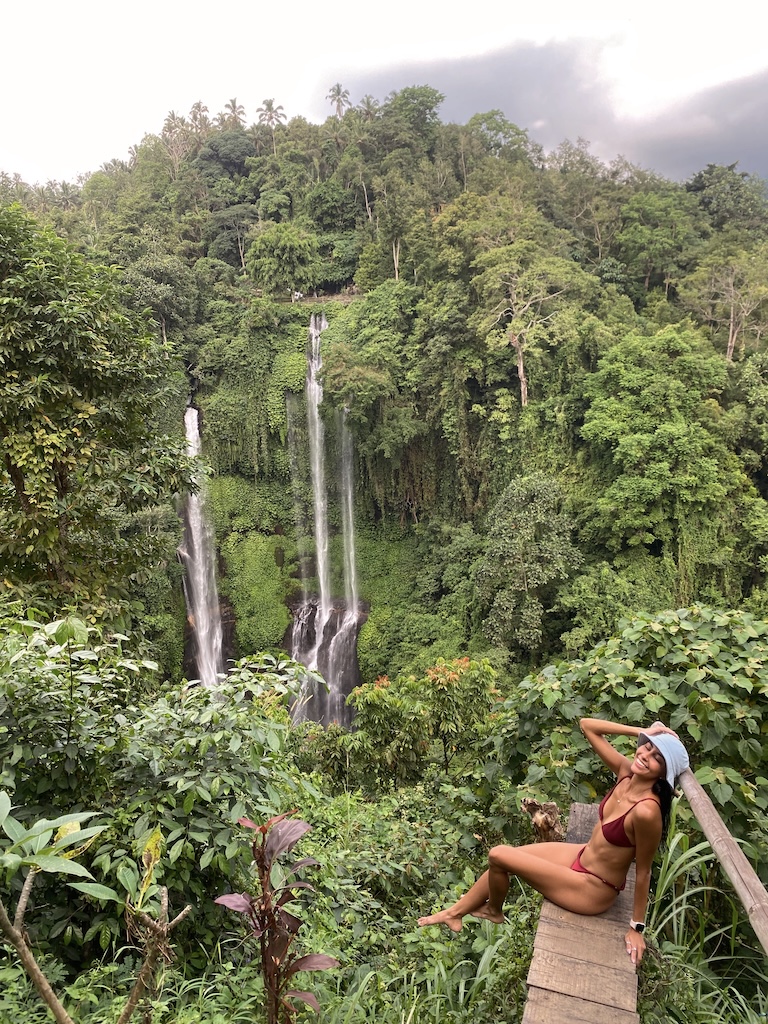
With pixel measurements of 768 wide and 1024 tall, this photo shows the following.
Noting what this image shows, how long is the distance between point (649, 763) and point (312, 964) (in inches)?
40.2

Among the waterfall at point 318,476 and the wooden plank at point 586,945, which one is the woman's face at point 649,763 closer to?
the wooden plank at point 586,945

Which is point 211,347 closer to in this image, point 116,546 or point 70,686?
point 116,546

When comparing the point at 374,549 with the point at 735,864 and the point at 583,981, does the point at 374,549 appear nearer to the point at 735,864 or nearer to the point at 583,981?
the point at 583,981

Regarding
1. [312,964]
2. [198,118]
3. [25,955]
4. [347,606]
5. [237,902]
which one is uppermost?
[198,118]

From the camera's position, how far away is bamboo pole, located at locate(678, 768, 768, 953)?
3.83ft

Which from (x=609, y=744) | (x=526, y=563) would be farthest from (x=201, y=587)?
(x=609, y=744)

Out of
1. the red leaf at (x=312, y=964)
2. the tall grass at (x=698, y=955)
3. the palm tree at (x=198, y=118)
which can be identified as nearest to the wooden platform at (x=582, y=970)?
the tall grass at (x=698, y=955)

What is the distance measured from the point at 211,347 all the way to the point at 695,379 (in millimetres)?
13623

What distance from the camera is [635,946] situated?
1500mm

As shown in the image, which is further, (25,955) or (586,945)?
(586,945)

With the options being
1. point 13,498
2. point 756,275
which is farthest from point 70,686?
point 756,275

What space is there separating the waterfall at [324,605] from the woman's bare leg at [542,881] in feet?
41.9

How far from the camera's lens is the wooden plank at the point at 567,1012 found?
1.30 metres

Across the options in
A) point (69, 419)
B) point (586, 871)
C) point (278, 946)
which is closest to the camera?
point (278, 946)
